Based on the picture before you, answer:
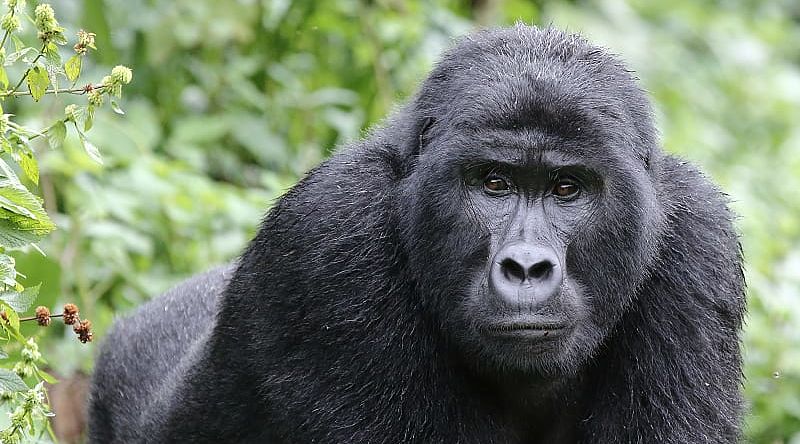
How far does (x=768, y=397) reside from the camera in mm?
7012

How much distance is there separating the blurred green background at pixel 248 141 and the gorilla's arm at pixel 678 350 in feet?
2.92

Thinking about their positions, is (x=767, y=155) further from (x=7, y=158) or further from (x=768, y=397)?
(x=7, y=158)

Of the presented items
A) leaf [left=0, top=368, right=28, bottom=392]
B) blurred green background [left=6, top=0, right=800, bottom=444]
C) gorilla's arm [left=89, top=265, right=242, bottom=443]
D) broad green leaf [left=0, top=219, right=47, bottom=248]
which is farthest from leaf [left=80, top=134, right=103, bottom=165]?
blurred green background [left=6, top=0, right=800, bottom=444]

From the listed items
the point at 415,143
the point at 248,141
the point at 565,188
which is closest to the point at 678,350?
the point at 565,188

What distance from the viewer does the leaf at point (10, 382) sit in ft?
11.9

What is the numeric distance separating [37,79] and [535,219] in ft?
5.31

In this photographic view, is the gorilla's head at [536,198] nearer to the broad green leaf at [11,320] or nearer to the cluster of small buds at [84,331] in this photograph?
the cluster of small buds at [84,331]

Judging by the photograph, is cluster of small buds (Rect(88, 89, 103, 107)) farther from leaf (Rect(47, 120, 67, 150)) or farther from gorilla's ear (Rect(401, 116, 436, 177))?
gorilla's ear (Rect(401, 116, 436, 177))

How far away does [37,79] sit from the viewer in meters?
3.64

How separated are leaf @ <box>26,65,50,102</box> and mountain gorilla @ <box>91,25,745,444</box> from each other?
124 cm

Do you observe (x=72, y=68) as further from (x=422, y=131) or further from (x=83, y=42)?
(x=422, y=131)

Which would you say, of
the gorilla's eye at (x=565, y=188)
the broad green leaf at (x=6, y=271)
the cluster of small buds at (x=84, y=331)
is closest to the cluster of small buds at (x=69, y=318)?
the cluster of small buds at (x=84, y=331)

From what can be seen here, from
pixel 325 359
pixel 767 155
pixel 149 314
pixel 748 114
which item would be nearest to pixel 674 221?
pixel 325 359

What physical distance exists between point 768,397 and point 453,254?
3330 mm
